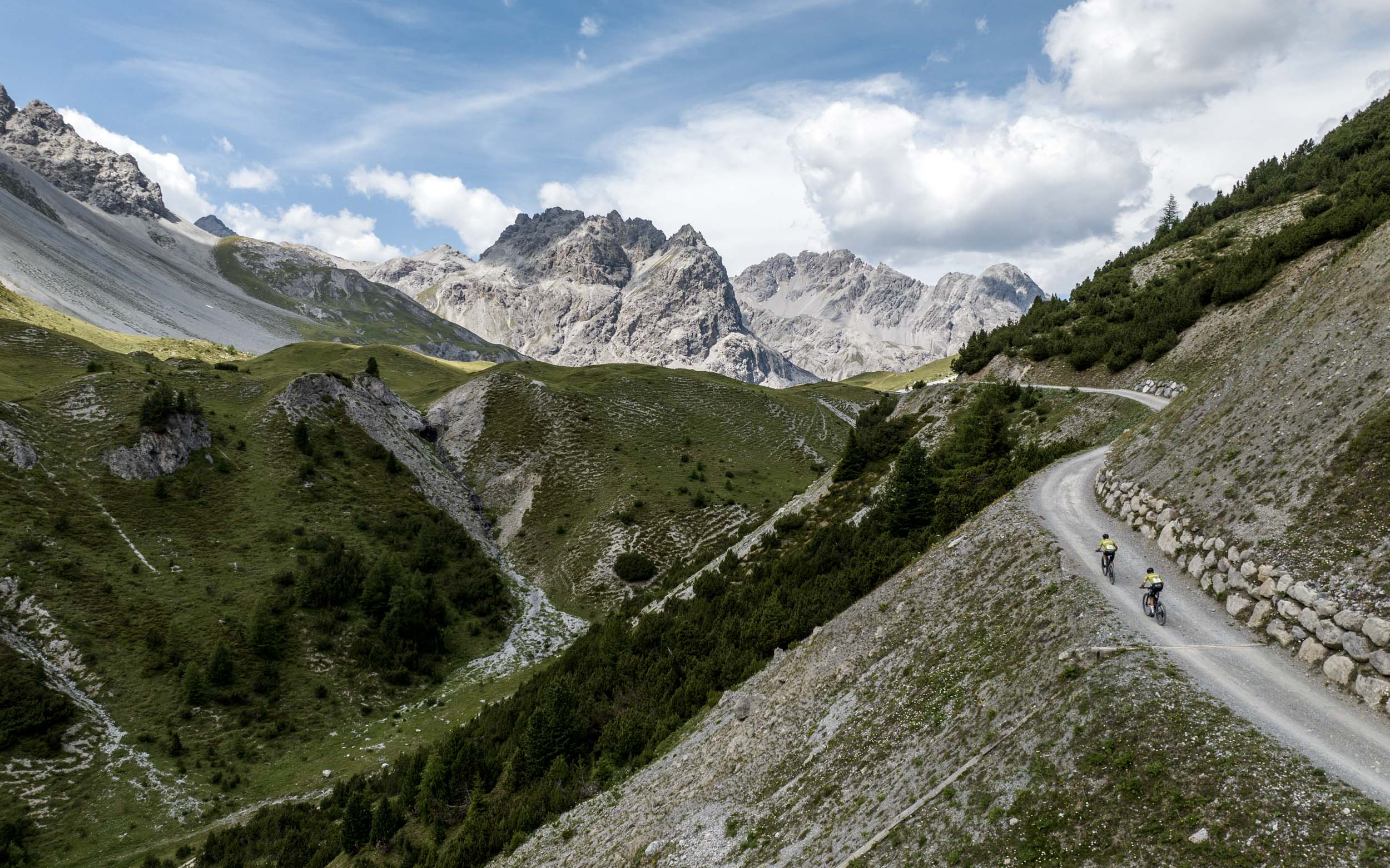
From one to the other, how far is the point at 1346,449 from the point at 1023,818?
1319 centimetres

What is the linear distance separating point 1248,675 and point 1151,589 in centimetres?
285

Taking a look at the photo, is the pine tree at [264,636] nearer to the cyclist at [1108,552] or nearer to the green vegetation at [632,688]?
the green vegetation at [632,688]

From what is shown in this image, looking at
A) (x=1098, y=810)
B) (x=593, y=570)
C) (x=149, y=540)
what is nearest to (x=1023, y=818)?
(x=1098, y=810)

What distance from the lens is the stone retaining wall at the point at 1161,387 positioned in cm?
3575

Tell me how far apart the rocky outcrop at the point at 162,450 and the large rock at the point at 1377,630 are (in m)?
68.0

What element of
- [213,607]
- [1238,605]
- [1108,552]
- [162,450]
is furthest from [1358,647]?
[162,450]

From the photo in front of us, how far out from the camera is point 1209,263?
5003 cm

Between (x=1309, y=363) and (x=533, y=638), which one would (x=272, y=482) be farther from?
(x=1309, y=363)

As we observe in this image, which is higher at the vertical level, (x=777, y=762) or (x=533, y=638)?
(x=777, y=762)

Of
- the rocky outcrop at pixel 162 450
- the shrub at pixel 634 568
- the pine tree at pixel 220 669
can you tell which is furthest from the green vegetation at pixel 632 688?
the rocky outcrop at pixel 162 450

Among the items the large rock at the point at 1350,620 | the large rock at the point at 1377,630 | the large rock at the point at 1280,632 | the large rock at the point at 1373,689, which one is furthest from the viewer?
the large rock at the point at 1280,632

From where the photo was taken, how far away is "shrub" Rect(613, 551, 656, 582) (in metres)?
56.6

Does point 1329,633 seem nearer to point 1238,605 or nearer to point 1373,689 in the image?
point 1373,689

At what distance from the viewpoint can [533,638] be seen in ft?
163
